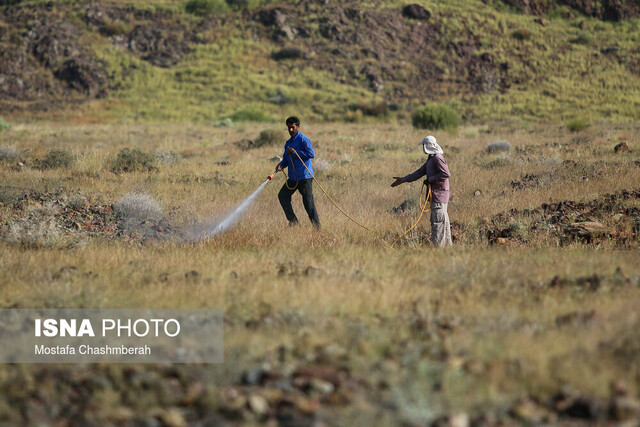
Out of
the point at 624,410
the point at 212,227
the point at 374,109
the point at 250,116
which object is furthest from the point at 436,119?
the point at 624,410

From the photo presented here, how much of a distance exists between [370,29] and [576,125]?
1240 inches

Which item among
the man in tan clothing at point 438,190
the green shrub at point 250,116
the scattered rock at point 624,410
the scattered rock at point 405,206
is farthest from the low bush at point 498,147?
the green shrub at point 250,116

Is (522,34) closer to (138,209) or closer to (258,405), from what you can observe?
(138,209)

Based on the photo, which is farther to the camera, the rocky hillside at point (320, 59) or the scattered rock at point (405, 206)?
the rocky hillside at point (320, 59)

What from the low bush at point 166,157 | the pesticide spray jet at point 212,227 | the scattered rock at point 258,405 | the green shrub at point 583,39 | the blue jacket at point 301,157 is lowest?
the low bush at point 166,157

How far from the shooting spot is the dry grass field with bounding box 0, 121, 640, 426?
318cm

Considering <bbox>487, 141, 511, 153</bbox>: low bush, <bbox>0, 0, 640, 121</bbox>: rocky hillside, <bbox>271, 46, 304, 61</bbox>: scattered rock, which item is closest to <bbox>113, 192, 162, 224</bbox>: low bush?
<bbox>487, 141, 511, 153</bbox>: low bush

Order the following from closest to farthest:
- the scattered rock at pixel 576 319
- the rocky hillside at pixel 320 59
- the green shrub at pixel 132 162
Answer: the scattered rock at pixel 576 319
the green shrub at pixel 132 162
the rocky hillside at pixel 320 59

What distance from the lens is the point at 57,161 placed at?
48.0 ft

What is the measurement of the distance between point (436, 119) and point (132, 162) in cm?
1761

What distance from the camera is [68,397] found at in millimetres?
3385

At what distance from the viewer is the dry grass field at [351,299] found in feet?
10.4

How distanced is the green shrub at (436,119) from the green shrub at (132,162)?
55.9 ft

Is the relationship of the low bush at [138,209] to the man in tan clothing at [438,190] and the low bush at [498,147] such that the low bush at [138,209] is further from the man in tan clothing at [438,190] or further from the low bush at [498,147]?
the low bush at [498,147]
